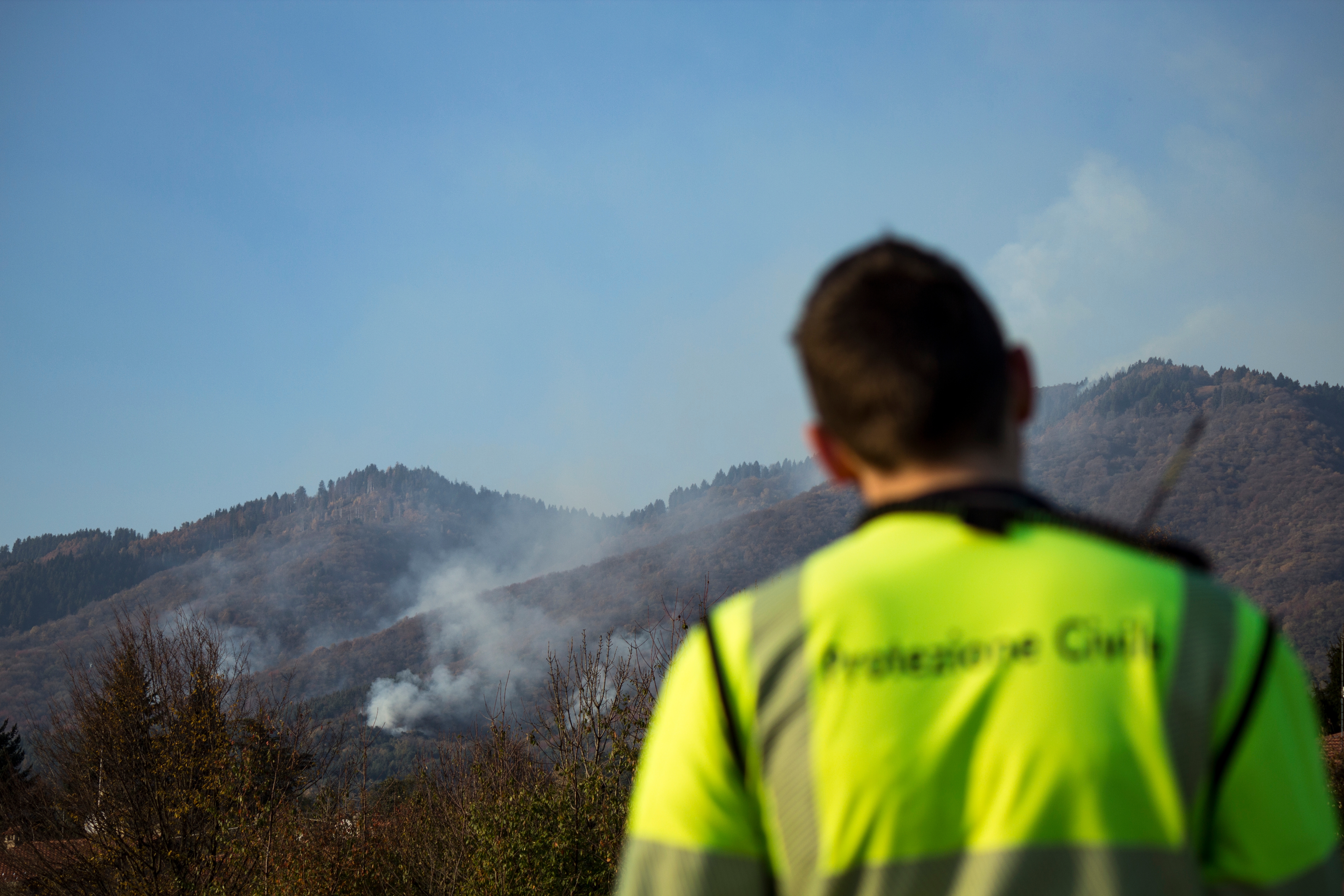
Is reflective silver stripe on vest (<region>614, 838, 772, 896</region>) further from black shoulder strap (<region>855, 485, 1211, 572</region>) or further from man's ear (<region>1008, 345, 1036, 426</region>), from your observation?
man's ear (<region>1008, 345, 1036, 426</region>)

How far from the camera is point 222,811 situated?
12.6 metres

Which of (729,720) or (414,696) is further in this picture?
(414,696)

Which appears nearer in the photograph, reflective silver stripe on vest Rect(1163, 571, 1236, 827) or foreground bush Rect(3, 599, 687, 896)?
reflective silver stripe on vest Rect(1163, 571, 1236, 827)

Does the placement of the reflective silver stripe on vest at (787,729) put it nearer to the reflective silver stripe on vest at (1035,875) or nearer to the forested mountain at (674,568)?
the reflective silver stripe on vest at (1035,875)

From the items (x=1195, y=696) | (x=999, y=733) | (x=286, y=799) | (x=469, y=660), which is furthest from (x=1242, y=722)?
(x=469, y=660)

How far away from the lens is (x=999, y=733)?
1071 millimetres

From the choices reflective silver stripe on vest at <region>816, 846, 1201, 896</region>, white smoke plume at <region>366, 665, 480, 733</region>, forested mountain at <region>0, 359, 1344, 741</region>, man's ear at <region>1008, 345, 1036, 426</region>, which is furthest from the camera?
white smoke plume at <region>366, 665, 480, 733</region>

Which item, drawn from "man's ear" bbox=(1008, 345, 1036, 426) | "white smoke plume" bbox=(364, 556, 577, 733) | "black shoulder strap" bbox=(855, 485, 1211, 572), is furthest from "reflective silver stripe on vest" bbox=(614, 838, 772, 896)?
"white smoke plume" bbox=(364, 556, 577, 733)

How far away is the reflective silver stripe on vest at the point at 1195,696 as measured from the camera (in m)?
1.05

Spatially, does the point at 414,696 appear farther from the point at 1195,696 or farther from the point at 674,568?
the point at 1195,696

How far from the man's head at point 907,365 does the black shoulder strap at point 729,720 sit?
0.35 meters

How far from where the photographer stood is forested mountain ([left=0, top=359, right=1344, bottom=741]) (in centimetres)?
10512

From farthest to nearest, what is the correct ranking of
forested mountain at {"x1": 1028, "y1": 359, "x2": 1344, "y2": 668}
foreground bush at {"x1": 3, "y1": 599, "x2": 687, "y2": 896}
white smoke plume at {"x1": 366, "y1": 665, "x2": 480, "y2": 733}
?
white smoke plume at {"x1": 366, "y1": 665, "x2": 480, "y2": 733} → forested mountain at {"x1": 1028, "y1": 359, "x2": 1344, "y2": 668} → foreground bush at {"x1": 3, "y1": 599, "x2": 687, "y2": 896}

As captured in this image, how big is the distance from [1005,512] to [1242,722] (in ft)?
1.22
